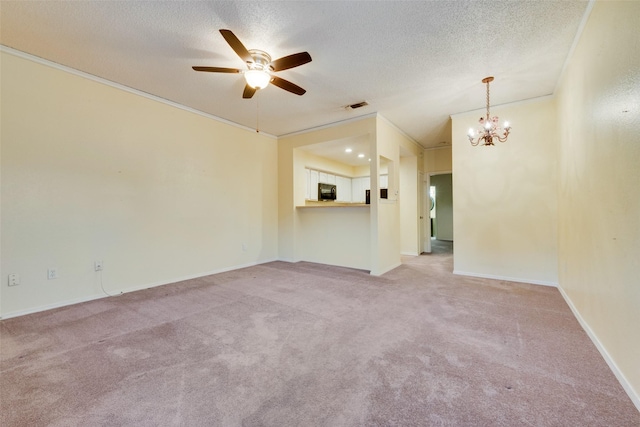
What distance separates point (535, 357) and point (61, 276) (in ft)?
15.3

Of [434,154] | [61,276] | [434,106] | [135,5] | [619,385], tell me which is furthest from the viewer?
[434,154]

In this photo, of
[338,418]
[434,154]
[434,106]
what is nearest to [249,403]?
[338,418]

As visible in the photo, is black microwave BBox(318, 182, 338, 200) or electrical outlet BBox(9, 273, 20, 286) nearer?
electrical outlet BBox(9, 273, 20, 286)

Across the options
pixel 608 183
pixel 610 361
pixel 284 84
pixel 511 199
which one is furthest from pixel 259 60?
pixel 511 199

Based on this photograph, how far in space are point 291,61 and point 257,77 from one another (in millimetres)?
407

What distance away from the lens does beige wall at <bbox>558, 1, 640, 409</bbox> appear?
146cm

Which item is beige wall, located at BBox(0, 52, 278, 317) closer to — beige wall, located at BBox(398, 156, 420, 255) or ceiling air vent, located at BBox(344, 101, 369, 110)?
ceiling air vent, located at BBox(344, 101, 369, 110)

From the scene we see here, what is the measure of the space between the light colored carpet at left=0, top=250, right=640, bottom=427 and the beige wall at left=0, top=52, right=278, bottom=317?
0.54 m

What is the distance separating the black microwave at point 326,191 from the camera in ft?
21.2

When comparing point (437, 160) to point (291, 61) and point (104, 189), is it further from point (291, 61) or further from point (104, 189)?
point (104, 189)

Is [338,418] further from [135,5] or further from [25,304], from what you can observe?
[25,304]

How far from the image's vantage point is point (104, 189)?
324cm

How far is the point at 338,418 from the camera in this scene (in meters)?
1.33

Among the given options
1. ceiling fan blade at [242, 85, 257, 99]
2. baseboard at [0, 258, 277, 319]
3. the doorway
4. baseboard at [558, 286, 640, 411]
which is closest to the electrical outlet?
baseboard at [0, 258, 277, 319]
